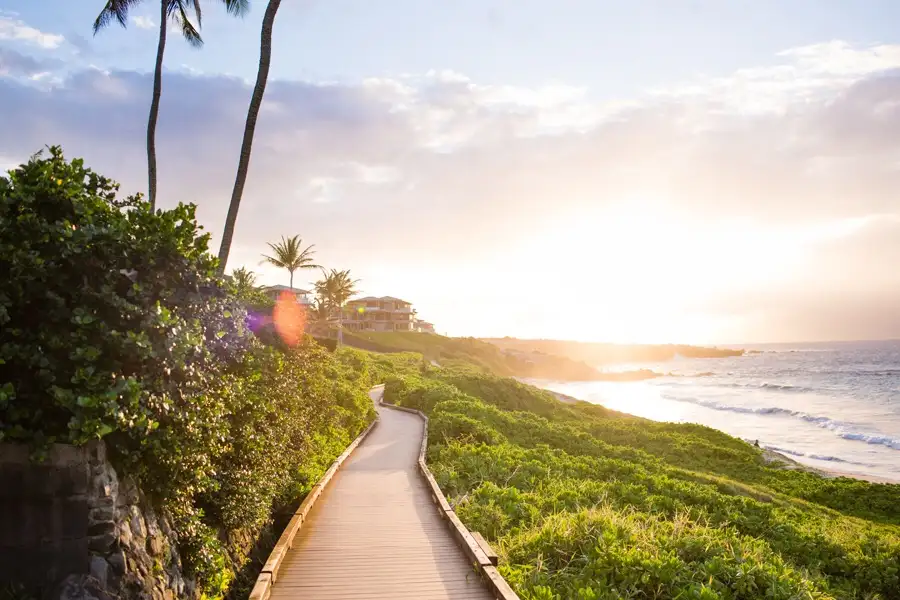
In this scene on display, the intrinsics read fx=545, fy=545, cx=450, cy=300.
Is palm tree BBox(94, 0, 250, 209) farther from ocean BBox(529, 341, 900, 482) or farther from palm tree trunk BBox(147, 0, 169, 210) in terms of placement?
ocean BBox(529, 341, 900, 482)

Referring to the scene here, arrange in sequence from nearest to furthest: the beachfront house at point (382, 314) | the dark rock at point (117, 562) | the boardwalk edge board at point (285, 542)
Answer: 1. the dark rock at point (117, 562)
2. the boardwalk edge board at point (285, 542)
3. the beachfront house at point (382, 314)

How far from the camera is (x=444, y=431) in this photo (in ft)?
66.9

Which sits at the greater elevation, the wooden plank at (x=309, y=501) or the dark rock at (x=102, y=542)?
the dark rock at (x=102, y=542)

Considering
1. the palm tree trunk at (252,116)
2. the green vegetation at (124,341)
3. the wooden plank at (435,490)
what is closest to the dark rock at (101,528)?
the green vegetation at (124,341)

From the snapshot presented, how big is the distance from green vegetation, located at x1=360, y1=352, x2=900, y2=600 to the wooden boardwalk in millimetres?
911

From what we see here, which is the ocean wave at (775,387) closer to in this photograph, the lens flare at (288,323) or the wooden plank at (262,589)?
the lens flare at (288,323)

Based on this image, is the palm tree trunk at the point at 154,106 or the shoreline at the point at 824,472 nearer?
the palm tree trunk at the point at 154,106

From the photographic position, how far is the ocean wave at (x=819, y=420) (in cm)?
A: 3531

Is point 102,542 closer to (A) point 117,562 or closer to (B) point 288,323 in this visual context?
(A) point 117,562

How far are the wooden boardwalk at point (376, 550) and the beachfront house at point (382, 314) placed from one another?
282 feet

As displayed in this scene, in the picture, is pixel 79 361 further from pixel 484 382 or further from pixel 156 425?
pixel 484 382

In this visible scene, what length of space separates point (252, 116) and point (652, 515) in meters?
14.5

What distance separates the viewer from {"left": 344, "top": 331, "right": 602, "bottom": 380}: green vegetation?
253 feet

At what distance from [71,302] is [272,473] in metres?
5.34
